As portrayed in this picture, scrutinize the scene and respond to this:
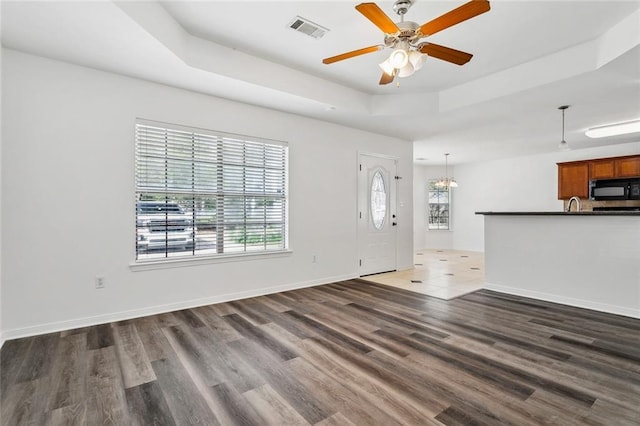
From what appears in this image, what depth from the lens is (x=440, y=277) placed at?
18.8 ft

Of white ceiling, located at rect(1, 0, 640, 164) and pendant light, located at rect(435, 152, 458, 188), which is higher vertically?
white ceiling, located at rect(1, 0, 640, 164)

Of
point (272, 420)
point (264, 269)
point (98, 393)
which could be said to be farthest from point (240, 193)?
point (272, 420)

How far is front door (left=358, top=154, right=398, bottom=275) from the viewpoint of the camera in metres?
5.79

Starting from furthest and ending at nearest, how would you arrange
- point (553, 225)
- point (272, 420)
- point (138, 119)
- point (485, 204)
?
1. point (485, 204)
2. point (553, 225)
3. point (138, 119)
4. point (272, 420)

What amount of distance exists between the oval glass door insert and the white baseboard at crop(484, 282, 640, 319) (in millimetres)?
2080

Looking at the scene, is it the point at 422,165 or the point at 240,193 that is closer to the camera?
the point at 240,193

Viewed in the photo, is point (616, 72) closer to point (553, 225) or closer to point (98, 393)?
point (553, 225)

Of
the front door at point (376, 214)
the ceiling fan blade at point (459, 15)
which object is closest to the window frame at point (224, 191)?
the front door at point (376, 214)

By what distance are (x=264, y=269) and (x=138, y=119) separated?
2.46 meters

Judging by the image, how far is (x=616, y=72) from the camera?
337 centimetres

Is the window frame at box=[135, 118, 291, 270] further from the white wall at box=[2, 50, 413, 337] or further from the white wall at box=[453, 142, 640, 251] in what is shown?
the white wall at box=[453, 142, 640, 251]

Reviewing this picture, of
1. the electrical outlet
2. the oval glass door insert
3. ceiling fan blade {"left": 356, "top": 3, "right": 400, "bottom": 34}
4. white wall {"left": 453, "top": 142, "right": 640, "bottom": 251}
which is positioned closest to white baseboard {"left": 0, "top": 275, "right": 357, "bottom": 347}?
the electrical outlet

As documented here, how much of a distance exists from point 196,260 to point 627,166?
836cm

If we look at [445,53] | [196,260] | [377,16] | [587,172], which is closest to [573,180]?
[587,172]
